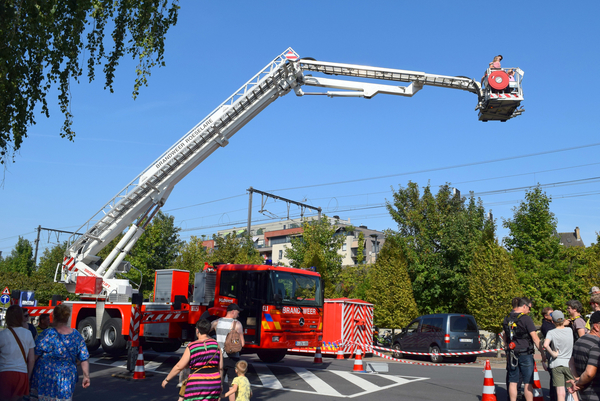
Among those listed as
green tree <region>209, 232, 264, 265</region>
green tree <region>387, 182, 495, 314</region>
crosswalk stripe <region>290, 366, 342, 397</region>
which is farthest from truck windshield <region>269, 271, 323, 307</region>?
green tree <region>209, 232, 264, 265</region>

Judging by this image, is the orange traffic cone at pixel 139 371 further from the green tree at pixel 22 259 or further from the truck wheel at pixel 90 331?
the green tree at pixel 22 259

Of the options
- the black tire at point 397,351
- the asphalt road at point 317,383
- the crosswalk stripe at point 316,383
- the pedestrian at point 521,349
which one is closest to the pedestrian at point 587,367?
the pedestrian at point 521,349

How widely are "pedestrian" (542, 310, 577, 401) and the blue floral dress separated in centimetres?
595

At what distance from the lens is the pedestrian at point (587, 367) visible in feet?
16.0

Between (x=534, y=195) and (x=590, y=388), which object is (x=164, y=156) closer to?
(x=590, y=388)

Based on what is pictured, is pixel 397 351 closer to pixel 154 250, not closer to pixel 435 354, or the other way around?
pixel 435 354

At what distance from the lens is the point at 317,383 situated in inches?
419

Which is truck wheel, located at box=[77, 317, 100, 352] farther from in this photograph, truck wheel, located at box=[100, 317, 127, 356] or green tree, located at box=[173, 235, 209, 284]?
green tree, located at box=[173, 235, 209, 284]

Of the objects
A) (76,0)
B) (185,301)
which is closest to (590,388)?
(76,0)

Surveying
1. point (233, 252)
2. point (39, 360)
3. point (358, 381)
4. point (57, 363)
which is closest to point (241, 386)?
point (57, 363)

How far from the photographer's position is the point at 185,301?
536 inches

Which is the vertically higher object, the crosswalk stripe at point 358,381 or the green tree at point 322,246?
the green tree at point 322,246

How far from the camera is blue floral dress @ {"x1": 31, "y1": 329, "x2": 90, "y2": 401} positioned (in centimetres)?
547

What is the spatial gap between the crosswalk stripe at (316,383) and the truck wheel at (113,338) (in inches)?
194
